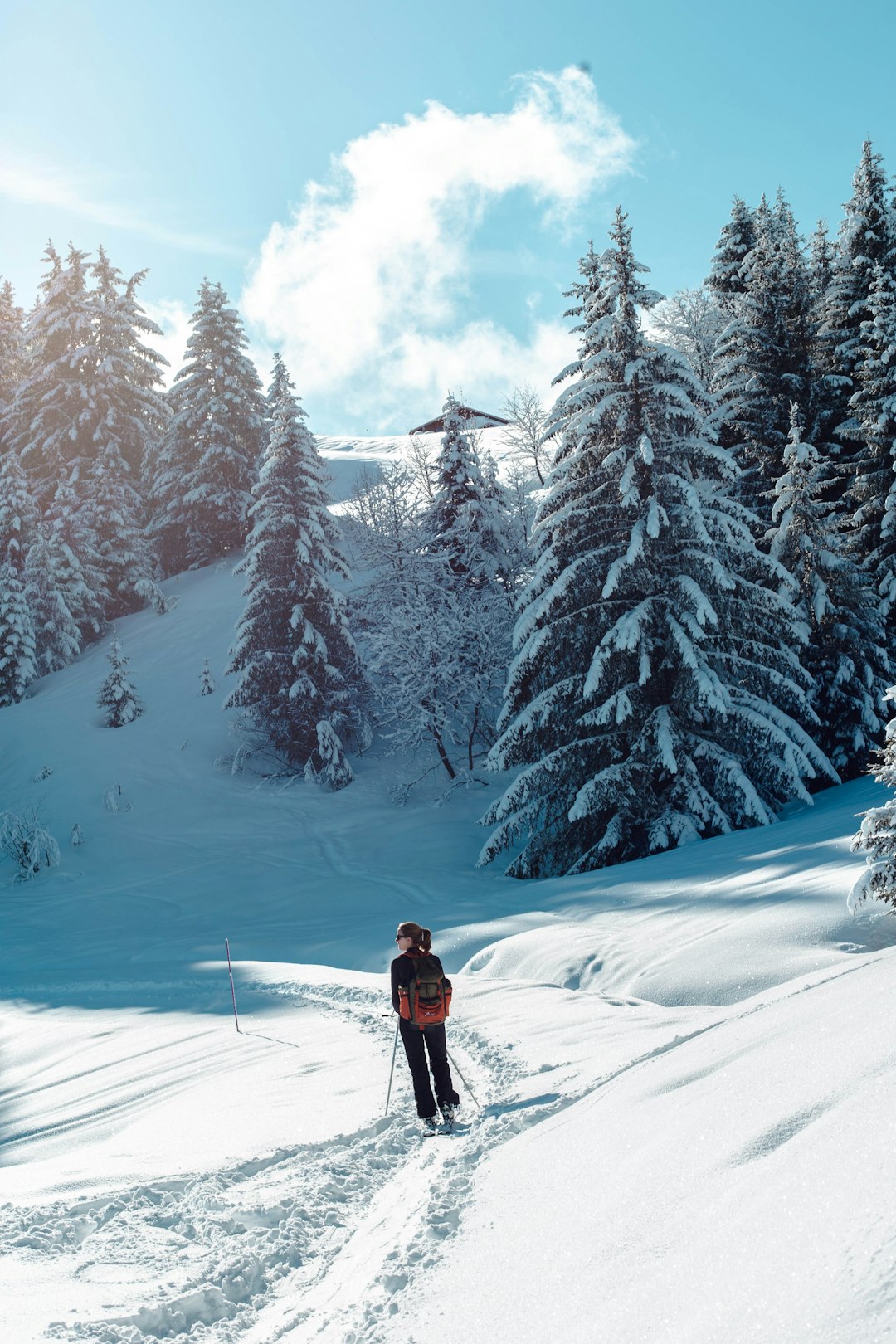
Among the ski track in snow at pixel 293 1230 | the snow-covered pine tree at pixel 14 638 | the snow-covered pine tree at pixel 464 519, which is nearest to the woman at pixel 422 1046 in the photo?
the ski track in snow at pixel 293 1230

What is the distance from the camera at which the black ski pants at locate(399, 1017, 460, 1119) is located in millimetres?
6312

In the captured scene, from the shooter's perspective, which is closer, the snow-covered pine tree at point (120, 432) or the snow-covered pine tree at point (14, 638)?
the snow-covered pine tree at point (14, 638)

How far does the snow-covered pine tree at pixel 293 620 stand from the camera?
2719cm

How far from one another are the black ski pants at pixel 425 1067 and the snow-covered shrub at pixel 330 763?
1990cm

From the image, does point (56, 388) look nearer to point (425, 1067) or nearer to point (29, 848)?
point (29, 848)

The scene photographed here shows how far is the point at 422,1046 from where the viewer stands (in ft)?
21.5

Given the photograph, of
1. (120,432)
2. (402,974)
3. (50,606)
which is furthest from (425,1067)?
(120,432)

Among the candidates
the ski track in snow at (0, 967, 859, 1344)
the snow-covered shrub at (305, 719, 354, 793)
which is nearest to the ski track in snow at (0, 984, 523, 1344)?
the ski track in snow at (0, 967, 859, 1344)

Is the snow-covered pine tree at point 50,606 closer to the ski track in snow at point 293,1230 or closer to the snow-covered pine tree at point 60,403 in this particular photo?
the snow-covered pine tree at point 60,403

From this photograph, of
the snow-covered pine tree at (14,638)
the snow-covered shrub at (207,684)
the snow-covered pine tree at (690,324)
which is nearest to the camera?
the snow-covered shrub at (207,684)

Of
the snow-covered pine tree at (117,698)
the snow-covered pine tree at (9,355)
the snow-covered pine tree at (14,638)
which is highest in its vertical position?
the snow-covered pine tree at (9,355)

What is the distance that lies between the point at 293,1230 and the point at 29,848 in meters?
20.3

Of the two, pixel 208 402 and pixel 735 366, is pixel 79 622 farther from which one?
pixel 735 366

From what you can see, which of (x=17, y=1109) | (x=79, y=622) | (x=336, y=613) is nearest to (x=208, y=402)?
(x=79, y=622)
